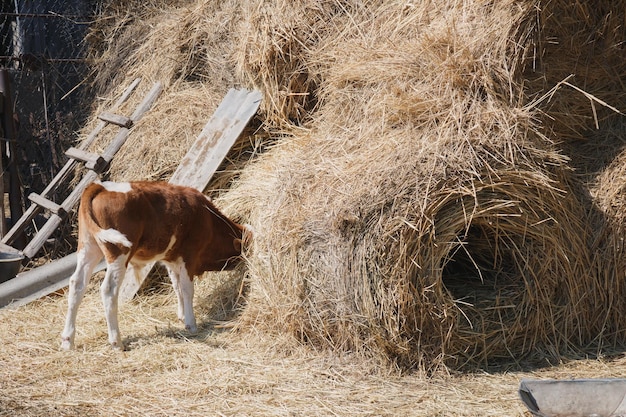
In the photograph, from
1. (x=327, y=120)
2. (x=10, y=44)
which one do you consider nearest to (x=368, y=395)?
(x=327, y=120)

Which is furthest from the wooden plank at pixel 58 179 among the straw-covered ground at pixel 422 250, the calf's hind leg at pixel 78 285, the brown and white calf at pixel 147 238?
the calf's hind leg at pixel 78 285

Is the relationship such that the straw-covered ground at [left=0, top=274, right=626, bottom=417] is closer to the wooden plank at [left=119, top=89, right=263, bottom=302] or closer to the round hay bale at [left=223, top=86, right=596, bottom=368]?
the round hay bale at [left=223, top=86, right=596, bottom=368]

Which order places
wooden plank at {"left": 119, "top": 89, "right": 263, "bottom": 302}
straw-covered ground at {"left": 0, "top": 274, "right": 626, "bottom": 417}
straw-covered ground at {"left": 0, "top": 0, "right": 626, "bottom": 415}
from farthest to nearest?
wooden plank at {"left": 119, "top": 89, "right": 263, "bottom": 302}, straw-covered ground at {"left": 0, "top": 0, "right": 626, "bottom": 415}, straw-covered ground at {"left": 0, "top": 274, "right": 626, "bottom": 417}

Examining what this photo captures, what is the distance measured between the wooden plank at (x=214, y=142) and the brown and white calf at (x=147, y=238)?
0.71 metres

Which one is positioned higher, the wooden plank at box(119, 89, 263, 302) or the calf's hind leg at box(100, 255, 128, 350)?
the wooden plank at box(119, 89, 263, 302)

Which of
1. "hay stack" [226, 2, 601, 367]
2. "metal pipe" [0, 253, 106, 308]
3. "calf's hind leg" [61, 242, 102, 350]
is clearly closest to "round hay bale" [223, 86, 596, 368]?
"hay stack" [226, 2, 601, 367]

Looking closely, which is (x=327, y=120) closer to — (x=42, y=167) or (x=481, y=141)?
(x=481, y=141)

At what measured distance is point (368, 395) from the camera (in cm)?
544

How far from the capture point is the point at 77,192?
28.8 feet

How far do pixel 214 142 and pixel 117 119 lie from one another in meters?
1.65

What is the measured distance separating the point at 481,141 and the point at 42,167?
20.5 ft

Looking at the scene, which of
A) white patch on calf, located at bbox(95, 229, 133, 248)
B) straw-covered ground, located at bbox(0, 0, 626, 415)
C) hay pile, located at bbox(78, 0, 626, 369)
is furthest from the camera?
white patch on calf, located at bbox(95, 229, 133, 248)

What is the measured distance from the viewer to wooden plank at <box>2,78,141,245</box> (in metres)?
8.98

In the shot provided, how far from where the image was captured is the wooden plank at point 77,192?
867 cm
